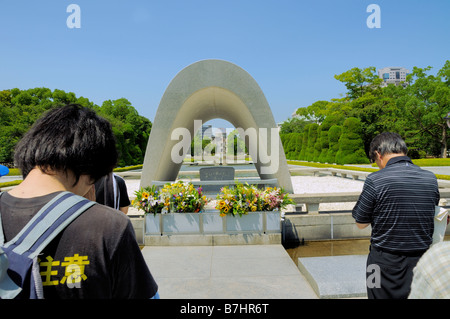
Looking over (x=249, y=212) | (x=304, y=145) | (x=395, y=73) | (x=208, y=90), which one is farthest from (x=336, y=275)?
(x=395, y=73)

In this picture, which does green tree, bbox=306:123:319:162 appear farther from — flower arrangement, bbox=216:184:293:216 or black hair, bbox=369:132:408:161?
black hair, bbox=369:132:408:161

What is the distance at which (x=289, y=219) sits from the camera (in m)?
5.32

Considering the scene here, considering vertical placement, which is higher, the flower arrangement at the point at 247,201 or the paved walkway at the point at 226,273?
the flower arrangement at the point at 247,201

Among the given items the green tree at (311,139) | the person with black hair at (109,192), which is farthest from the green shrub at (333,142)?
the person with black hair at (109,192)

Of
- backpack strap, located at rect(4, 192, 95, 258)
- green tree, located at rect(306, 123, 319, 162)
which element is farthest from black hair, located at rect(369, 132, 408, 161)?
green tree, located at rect(306, 123, 319, 162)

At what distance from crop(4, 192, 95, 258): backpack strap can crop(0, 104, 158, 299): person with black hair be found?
0.02 meters

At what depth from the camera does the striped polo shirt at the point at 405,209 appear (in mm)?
1897

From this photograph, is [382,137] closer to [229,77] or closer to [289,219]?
[289,219]

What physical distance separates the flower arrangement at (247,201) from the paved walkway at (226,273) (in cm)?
65

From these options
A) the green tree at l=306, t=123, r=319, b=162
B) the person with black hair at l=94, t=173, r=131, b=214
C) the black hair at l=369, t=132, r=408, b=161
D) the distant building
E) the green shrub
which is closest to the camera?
the black hair at l=369, t=132, r=408, b=161

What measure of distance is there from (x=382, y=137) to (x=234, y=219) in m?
3.21

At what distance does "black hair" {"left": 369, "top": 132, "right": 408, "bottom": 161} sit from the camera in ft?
6.91

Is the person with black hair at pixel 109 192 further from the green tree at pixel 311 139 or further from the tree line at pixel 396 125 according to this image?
the green tree at pixel 311 139
